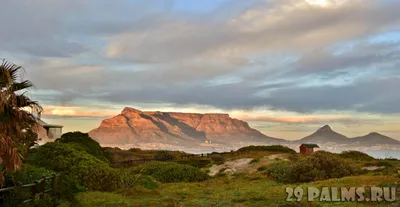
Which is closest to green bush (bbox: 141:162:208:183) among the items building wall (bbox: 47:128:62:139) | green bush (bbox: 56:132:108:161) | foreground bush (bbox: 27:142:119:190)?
green bush (bbox: 56:132:108:161)

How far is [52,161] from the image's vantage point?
1046 inches

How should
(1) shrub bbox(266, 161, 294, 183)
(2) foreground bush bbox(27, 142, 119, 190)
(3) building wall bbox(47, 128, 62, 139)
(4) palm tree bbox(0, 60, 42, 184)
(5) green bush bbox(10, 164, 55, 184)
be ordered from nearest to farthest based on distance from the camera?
(4) palm tree bbox(0, 60, 42, 184), (5) green bush bbox(10, 164, 55, 184), (2) foreground bush bbox(27, 142, 119, 190), (1) shrub bbox(266, 161, 294, 183), (3) building wall bbox(47, 128, 62, 139)

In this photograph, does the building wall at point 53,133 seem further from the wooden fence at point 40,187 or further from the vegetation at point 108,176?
the wooden fence at point 40,187

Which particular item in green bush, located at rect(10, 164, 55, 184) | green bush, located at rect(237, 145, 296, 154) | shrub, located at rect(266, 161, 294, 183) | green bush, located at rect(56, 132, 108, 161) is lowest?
shrub, located at rect(266, 161, 294, 183)

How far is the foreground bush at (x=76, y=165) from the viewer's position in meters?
26.1

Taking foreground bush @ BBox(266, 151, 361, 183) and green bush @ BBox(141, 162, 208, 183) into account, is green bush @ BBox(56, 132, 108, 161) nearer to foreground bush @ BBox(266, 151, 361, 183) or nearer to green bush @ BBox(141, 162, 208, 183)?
green bush @ BBox(141, 162, 208, 183)

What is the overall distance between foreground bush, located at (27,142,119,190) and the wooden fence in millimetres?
3747

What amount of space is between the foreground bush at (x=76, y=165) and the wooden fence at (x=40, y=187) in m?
3.75

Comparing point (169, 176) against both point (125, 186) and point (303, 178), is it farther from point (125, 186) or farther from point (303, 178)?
point (303, 178)

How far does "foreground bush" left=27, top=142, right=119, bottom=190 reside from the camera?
26094mm

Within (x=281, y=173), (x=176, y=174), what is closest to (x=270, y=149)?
(x=176, y=174)

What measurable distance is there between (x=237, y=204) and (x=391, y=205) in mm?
7071

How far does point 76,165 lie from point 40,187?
7.38m

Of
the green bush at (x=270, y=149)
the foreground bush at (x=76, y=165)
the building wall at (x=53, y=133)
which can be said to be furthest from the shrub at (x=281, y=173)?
the green bush at (x=270, y=149)
